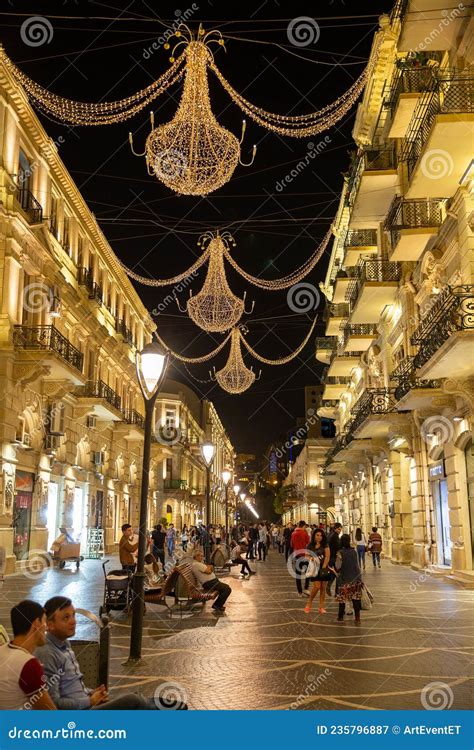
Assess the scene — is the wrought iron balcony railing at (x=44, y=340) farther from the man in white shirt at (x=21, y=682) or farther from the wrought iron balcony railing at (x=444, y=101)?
the man in white shirt at (x=21, y=682)

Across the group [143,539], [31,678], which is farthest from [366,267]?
[31,678]

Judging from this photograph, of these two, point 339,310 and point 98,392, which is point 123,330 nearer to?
point 98,392

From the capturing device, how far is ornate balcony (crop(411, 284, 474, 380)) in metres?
14.9

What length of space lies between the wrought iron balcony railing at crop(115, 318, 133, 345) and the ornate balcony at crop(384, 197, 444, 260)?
23560 millimetres

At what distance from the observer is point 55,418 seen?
27109 mm

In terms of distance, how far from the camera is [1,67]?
22.6 meters

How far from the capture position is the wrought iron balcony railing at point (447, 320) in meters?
14.9

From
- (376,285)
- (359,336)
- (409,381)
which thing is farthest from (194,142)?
(359,336)

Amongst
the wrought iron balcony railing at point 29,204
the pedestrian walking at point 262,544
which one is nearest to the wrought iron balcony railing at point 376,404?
the pedestrian walking at point 262,544

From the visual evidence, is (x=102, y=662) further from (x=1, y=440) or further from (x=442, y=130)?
(x=1, y=440)

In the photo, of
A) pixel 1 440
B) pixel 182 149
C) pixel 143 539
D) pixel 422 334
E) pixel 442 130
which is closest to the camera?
pixel 143 539

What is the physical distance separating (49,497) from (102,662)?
22.2 m

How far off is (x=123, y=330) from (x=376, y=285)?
20790mm

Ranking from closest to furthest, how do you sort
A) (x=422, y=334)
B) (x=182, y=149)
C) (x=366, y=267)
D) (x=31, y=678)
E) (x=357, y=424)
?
(x=31, y=678) → (x=182, y=149) → (x=422, y=334) → (x=366, y=267) → (x=357, y=424)
